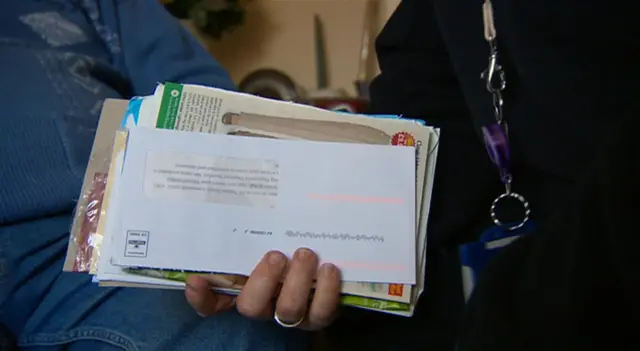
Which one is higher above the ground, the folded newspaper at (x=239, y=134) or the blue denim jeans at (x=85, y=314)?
the folded newspaper at (x=239, y=134)

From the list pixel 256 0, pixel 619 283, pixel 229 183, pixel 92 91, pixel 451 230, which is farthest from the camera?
pixel 256 0

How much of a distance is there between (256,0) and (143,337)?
2.54 feet

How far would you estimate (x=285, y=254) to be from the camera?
18.8 inches

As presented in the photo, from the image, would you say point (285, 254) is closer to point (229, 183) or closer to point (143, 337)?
point (229, 183)

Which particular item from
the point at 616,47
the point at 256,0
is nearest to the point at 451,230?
the point at 616,47

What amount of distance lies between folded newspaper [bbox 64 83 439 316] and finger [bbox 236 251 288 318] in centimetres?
1

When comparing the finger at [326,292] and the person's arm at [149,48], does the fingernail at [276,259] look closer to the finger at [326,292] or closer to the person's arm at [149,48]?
the finger at [326,292]

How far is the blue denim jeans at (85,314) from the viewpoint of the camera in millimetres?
590

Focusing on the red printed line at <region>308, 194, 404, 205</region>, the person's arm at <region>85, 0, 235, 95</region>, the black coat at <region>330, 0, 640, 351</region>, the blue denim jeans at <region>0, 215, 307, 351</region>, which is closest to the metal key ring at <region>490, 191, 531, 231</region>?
the black coat at <region>330, 0, 640, 351</region>

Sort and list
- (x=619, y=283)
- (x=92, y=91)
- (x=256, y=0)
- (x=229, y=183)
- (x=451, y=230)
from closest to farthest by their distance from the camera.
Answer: (x=619, y=283), (x=229, y=183), (x=451, y=230), (x=92, y=91), (x=256, y=0)

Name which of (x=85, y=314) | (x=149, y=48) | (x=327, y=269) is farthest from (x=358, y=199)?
(x=149, y=48)

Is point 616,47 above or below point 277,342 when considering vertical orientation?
above

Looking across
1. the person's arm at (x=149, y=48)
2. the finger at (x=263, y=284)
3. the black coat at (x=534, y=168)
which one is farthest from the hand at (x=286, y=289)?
the person's arm at (x=149, y=48)

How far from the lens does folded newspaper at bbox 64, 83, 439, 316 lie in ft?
1.57
